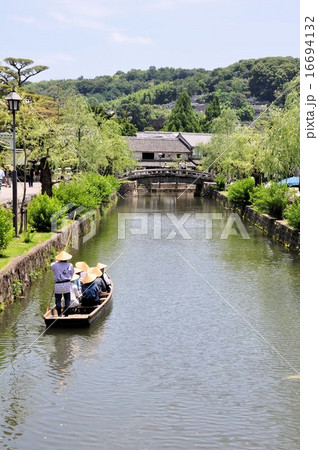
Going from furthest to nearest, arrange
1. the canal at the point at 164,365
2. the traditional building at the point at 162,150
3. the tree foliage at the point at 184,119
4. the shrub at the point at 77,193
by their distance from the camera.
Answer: the tree foliage at the point at 184,119
the traditional building at the point at 162,150
the shrub at the point at 77,193
the canal at the point at 164,365

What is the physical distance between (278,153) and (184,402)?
23.1 m

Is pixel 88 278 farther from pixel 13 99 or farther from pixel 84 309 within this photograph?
pixel 13 99

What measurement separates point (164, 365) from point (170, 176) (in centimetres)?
5974

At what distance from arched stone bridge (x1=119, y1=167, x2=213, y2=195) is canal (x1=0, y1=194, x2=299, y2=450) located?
4573 cm

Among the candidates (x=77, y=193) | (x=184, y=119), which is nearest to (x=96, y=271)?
(x=77, y=193)

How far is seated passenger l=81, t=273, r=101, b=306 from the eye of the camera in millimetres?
19047

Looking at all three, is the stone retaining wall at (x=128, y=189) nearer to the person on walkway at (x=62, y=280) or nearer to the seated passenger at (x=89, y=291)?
the seated passenger at (x=89, y=291)

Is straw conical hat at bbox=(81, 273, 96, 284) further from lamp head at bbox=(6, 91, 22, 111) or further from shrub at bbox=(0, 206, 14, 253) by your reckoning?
lamp head at bbox=(6, 91, 22, 111)

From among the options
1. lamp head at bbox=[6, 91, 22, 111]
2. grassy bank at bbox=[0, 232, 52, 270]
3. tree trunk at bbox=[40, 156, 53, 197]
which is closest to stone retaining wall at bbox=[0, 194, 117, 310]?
grassy bank at bbox=[0, 232, 52, 270]

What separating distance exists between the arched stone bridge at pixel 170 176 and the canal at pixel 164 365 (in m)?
45.7

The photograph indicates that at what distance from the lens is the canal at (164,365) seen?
12.0 metres

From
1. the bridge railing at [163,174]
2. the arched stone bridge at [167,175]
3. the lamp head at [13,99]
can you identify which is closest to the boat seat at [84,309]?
the lamp head at [13,99]
